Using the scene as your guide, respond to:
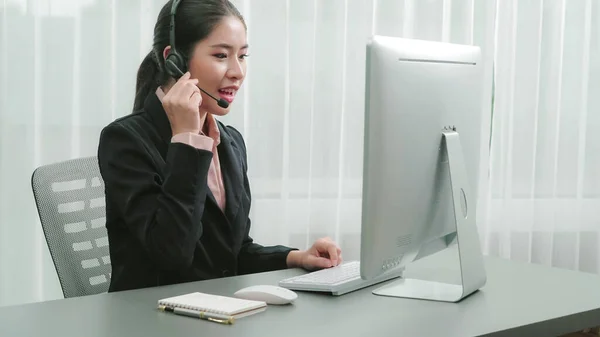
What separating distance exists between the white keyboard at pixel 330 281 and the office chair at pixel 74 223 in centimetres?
45

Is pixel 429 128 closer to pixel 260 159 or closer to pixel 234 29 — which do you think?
pixel 234 29

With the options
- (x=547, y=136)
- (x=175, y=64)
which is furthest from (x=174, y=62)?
(x=547, y=136)

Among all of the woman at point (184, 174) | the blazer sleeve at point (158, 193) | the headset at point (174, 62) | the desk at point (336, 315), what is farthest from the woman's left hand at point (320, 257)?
the headset at point (174, 62)

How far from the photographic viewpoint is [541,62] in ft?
9.98

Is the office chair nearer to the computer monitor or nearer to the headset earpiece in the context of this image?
the headset earpiece

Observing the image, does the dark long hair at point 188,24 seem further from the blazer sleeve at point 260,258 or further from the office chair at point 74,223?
the blazer sleeve at point 260,258

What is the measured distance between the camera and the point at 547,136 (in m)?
3.05

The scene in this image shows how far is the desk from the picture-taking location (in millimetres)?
1205

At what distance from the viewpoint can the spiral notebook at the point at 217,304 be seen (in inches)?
50.1

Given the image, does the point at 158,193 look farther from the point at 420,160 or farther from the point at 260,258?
the point at 420,160

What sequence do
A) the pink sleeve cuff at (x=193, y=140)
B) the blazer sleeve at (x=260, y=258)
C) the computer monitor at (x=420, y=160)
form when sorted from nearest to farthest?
the computer monitor at (x=420, y=160), the pink sleeve cuff at (x=193, y=140), the blazer sleeve at (x=260, y=258)

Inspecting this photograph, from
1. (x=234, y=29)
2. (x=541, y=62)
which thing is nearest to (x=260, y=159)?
(x=234, y=29)

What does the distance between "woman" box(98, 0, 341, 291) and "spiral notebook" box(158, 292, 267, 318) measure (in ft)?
0.76

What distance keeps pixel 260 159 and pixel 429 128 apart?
1310 millimetres
